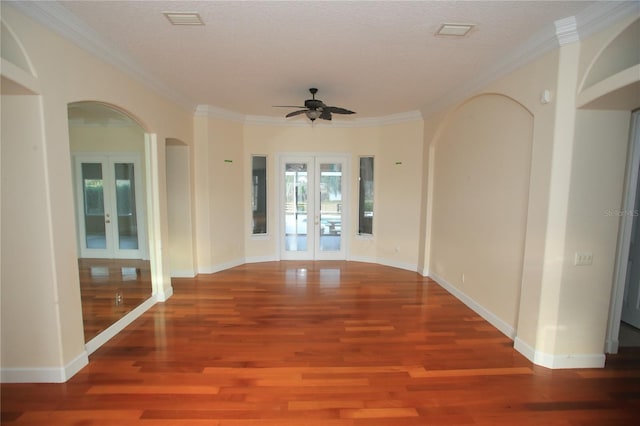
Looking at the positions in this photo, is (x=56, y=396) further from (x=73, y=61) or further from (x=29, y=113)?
(x=73, y=61)

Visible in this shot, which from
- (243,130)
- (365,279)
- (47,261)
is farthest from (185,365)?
(243,130)

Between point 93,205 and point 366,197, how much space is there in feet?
19.0

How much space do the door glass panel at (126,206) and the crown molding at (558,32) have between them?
6552 millimetres

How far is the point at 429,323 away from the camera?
372 cm

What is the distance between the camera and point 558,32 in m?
2.51

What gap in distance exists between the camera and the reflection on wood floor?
3549mm

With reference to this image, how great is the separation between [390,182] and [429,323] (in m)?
3.17

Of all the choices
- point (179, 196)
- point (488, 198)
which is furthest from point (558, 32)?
point (179, 196)

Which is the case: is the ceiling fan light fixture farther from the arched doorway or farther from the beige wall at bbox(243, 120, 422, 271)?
the arched doorway

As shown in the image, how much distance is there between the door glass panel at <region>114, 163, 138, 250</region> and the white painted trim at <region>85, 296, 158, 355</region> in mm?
2809

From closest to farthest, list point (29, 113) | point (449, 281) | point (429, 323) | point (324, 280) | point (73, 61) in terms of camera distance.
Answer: point (29, 113) → point (73, 61) → point (429, 323) → point (449, 281) → point (324, 280)

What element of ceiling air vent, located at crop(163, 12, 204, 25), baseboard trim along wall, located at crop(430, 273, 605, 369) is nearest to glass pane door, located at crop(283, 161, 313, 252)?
ceiling air vent, located at crop(163, 12, 204, 25)

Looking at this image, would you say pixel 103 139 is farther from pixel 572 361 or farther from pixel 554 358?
pixel 572 361

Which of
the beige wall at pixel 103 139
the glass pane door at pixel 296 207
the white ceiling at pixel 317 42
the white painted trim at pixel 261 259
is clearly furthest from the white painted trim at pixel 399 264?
the beige wall at pixel 103 139
